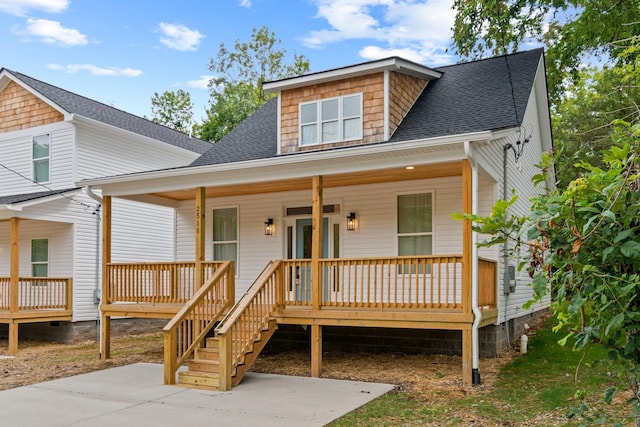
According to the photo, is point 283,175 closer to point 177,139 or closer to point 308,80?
point 308,80

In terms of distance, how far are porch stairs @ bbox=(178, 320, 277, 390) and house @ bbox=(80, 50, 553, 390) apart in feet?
0.10

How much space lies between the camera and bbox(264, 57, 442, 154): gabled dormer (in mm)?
11539

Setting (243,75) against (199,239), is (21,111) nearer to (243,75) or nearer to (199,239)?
(199,239)

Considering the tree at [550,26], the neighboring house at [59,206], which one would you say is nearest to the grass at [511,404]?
the tree at [550,26]

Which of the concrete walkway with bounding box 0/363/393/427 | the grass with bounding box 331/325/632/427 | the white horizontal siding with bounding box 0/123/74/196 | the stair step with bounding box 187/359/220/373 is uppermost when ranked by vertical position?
the white horizontal siding with bounding box 0/123/74/196

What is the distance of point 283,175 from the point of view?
1022 cm

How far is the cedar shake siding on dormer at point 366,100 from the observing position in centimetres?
1158

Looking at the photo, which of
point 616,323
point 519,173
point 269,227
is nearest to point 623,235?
point 616,323

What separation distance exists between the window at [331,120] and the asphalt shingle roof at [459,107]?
88 centimetres

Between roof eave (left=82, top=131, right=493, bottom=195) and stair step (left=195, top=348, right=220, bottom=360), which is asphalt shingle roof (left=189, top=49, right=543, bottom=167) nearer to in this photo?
roof eave (left=82, top=131, right=493, bottom=195)

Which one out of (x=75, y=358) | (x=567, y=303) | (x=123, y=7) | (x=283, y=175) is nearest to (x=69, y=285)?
(x=75, y=358)

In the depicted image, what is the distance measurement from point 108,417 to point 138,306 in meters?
4.58

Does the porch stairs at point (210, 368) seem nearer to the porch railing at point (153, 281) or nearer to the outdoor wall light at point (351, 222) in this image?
the porch railing at point (153, 281)

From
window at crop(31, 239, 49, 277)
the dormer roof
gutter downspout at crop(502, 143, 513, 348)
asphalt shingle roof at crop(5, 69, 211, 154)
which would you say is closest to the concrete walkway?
gutter downspout at crop(502, 143, 513, 348)
